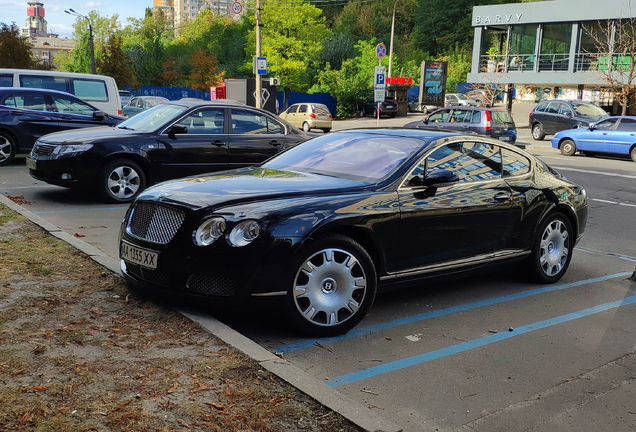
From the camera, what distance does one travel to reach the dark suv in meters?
27.2

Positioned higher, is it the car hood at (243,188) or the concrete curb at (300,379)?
the car hood at (243,188)

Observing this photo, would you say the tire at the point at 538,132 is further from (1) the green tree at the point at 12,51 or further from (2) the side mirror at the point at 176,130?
(1) the green tree at the point at 12,51

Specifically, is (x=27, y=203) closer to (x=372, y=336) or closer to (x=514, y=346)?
(x=372, y=336)

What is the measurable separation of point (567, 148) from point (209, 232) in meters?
21.0

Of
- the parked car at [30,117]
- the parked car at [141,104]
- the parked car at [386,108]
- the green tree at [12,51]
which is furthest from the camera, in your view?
the parked car at [386,108]

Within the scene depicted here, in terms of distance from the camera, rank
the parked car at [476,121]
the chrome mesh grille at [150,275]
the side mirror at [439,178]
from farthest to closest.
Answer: the parked car at [476,121] < the side mirror at [439,178] < the chrome mesh grille at [150,275]

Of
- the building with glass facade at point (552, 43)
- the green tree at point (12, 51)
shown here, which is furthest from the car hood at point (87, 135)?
the green tree at point (12, 51)

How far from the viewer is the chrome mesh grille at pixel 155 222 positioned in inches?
180

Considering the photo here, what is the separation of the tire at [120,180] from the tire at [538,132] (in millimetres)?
23741

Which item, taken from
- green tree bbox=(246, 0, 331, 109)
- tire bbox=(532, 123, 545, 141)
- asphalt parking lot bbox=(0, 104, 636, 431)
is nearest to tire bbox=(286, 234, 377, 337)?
asphalt parking lot bbox=(0, 104, 636, 431)

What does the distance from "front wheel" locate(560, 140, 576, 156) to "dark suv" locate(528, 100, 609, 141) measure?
13.9ft

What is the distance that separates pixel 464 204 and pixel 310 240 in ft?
5.42

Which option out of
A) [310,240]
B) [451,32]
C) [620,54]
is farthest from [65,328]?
[451,32]

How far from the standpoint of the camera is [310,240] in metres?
4.43
